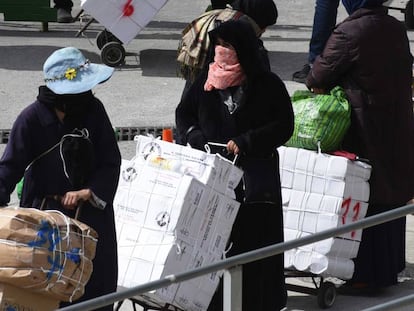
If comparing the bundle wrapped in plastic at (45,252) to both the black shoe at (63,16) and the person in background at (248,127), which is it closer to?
the person in background at (248,127)

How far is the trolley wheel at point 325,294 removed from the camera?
20.6ft

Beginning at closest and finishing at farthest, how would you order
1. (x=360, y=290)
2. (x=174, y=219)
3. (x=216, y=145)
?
(x=174, y=219)
(x=216, y=145)
(x=360, y=290)

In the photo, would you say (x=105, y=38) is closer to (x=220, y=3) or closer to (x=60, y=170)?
(x=220, y=3)

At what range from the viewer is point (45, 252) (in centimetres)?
439

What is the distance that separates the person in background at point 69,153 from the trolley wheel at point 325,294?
1.67 meters

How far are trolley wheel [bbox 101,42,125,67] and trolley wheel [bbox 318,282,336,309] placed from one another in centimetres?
475

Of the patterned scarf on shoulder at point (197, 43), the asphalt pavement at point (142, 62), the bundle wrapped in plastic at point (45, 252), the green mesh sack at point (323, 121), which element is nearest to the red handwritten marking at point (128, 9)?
the asphalt pavement at point (142, 62)

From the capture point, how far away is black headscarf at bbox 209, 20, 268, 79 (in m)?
5.37

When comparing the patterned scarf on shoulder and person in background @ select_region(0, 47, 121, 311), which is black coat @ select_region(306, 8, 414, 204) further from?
person in background @ select_region(0, 47, 121, 311)

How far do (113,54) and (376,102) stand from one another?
4.74 m

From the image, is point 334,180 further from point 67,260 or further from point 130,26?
point 130,26

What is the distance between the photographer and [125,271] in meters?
5.43

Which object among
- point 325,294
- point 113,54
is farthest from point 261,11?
point 113,54

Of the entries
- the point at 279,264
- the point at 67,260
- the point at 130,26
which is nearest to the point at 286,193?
the point at 279,264
